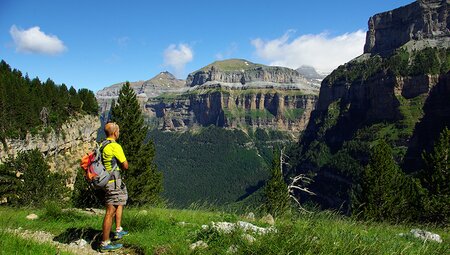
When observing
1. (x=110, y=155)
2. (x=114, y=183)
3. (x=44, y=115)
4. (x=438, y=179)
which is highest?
(x=44, y=115)

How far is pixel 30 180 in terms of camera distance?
4306cm

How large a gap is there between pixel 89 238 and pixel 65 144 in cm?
7052

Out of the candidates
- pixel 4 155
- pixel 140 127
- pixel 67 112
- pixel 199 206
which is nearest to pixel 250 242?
pixel 199 206

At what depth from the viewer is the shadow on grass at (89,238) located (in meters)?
8.29

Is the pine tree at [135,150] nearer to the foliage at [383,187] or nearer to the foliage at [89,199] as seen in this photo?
the foliage at [89,199]

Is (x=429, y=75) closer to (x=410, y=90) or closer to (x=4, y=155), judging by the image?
(x=410, y=90)

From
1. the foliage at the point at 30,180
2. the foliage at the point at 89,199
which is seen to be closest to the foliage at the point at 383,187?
the foliage at the point at 89,199

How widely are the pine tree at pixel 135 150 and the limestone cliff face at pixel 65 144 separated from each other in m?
22.8

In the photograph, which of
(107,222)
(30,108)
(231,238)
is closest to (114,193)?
(107,222)

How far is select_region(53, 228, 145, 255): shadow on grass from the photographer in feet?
27.2

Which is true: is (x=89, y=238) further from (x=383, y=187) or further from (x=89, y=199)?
(x=383, y=187)

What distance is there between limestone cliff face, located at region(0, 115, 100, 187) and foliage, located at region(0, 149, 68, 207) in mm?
5858

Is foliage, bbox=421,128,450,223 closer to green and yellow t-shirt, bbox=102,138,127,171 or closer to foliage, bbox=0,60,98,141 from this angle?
green and yellow t-shirt, bbox=102,138,127,171

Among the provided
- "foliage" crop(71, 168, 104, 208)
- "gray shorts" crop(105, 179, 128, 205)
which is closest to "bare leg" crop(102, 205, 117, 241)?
"gray shorts" crop(105, 179, 128, 205)
